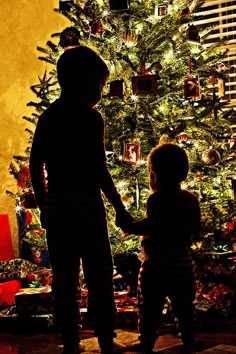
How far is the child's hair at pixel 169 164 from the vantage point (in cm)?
273

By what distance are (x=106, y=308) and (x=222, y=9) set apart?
461 cm

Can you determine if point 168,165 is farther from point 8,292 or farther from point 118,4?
point 8,292

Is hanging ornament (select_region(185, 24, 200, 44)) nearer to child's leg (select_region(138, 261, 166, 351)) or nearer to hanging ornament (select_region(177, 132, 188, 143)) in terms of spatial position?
hanging ornament (select_region(177, 132, 188, 143))

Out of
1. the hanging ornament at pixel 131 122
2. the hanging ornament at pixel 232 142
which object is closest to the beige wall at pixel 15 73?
the hanging ornament at pixel 131 122

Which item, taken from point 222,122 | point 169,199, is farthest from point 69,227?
point 222,122

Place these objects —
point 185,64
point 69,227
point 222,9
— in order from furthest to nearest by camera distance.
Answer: point 222,9
point 185,64
point 69,227

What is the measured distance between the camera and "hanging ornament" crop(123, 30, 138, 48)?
3.94 meters

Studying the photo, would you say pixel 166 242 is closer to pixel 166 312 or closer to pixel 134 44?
pixel 166 312

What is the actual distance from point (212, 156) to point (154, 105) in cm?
58

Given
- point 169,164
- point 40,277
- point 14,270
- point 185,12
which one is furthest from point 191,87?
point 14,270

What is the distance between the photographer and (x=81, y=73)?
2.46 m

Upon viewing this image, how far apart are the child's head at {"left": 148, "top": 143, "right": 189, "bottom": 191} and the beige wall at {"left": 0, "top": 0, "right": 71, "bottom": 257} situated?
302cm

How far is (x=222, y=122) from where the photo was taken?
162 inches

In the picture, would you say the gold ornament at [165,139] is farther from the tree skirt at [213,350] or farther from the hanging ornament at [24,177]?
the tree skirt at [213,350]
